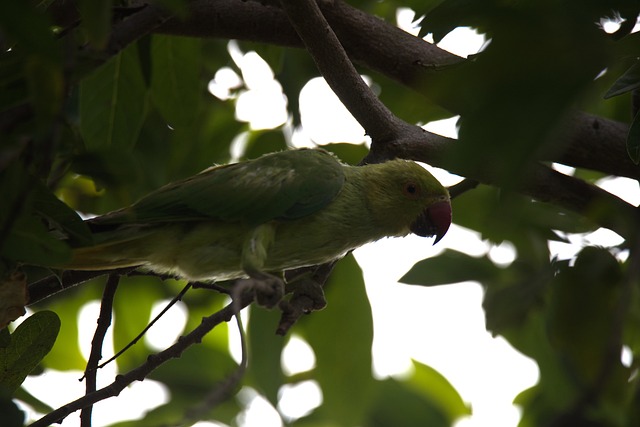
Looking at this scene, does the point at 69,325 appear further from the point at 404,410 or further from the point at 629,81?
the point at 629,81

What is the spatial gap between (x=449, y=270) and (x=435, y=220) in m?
0.76

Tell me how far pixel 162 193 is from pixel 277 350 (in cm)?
103

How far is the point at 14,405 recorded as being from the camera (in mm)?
2340

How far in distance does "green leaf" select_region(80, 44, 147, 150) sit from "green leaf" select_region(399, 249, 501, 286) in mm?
1547

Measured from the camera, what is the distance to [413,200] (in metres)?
4.01

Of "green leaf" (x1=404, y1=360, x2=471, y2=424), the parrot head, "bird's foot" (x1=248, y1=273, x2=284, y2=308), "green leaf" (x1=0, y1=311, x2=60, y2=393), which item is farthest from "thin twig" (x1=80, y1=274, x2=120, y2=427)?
"green leaf" (x1=404, y1=360, x2=471, y2=424)

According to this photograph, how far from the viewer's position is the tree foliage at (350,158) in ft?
4.55

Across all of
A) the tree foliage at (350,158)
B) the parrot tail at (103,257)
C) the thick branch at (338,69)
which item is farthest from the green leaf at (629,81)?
the parrot tail at (103,257)

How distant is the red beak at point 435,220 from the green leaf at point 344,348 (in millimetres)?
437

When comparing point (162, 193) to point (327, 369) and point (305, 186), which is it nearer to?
point (305, 186)

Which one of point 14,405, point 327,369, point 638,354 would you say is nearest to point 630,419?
point 638,354

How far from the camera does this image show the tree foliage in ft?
4.55

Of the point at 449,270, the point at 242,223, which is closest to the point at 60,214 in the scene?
the point at 242,223

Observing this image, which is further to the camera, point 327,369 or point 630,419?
point 327,369
